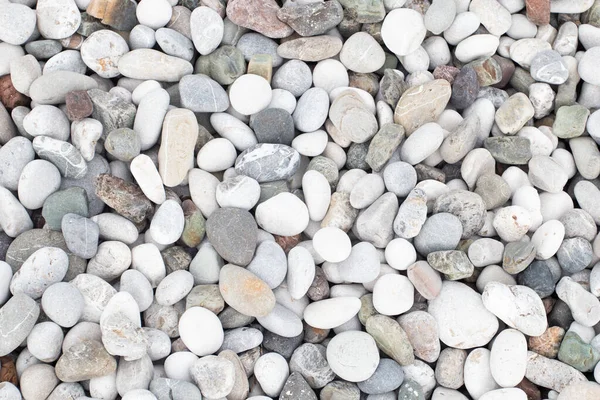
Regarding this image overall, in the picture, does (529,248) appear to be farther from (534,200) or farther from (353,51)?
(353,51)

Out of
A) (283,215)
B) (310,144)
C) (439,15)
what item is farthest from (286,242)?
(439,15)

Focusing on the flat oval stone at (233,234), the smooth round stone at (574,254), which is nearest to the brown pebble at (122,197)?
the flat oval stone at (233,234)

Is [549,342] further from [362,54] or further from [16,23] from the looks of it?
[16,23]

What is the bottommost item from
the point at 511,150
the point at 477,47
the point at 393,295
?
the point at 393,295

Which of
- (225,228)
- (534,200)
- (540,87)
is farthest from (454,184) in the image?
(225,228)

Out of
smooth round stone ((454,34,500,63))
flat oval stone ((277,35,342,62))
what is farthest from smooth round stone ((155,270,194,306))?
smooth round stone ((454,34,500,63))

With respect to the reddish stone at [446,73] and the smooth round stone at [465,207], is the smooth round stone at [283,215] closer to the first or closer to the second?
the smooth round stone at [465,207]
